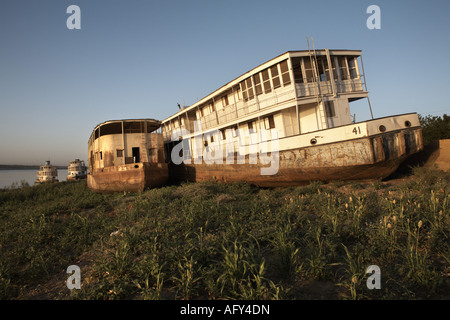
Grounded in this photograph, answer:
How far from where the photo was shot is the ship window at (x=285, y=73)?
1048 centimetres

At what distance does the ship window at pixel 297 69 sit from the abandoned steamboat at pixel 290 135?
0.16 ft

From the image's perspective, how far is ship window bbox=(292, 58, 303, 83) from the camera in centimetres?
1070

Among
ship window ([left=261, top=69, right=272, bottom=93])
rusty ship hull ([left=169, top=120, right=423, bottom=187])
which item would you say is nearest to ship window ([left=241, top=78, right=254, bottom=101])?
ship window ([left=261, top=69, right=272, bottom=93])

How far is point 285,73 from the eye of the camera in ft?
34.6

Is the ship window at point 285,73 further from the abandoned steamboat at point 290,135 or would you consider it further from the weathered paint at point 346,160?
the weathered paint at point 346,160

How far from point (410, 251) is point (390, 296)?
104 centimetres

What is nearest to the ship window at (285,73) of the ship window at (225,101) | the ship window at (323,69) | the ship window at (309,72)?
the ship window at (309,72)

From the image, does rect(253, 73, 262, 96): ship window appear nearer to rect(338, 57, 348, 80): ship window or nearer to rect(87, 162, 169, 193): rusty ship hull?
rect(338, 57, 348, 80): ship window

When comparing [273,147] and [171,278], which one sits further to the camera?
[273,147]

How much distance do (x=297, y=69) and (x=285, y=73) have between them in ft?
3.22

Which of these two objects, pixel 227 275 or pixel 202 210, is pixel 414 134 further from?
pixel 227 275
